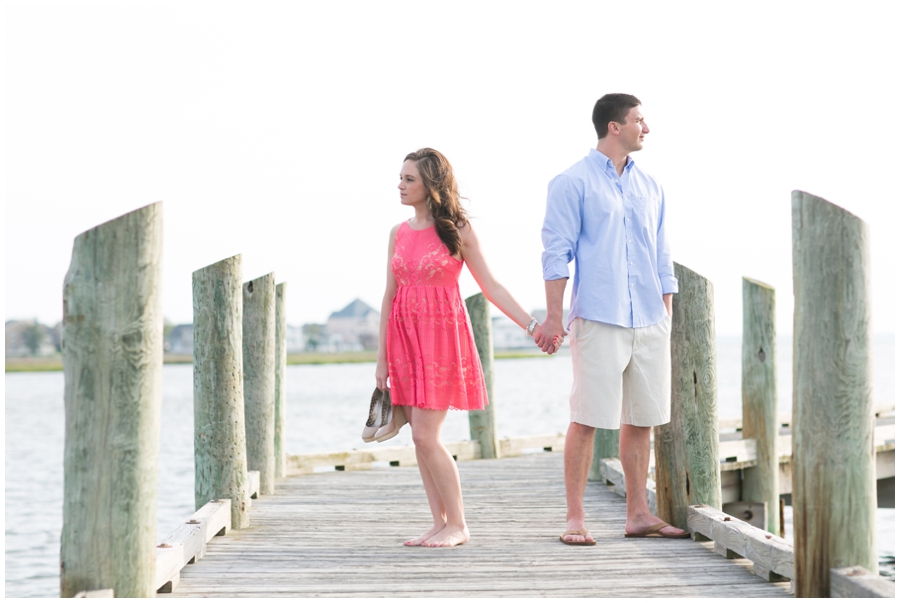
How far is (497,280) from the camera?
4367mm

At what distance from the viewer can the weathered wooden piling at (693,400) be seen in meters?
4.59

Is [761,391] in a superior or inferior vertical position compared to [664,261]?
inferior

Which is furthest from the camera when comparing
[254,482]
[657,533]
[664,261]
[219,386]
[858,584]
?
[254,482]

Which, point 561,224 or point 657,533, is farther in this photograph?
point 657,533

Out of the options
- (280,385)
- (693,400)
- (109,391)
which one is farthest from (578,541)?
(280,385)

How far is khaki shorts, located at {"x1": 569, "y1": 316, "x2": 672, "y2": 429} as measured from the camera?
4.20 meters

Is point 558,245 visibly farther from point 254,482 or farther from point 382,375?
point 254,482

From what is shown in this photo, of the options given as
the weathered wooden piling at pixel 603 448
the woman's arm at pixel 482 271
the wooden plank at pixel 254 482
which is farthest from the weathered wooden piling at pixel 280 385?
the woman's arm at pixel 482 271

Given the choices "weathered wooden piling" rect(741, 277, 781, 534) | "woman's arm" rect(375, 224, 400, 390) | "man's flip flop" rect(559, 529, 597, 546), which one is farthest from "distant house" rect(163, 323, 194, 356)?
"man's flip flop" rect(559, 529, 597, 546)

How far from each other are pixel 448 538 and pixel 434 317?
1.04 metres

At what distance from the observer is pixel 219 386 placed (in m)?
5.03

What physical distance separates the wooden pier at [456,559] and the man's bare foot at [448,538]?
5 cm

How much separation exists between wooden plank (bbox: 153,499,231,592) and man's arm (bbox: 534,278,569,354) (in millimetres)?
1742

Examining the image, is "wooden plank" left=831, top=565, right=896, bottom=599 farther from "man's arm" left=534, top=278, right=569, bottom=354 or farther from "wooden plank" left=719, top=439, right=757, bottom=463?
"wooden plank" left=719, top=439, right=757, bottom=463
